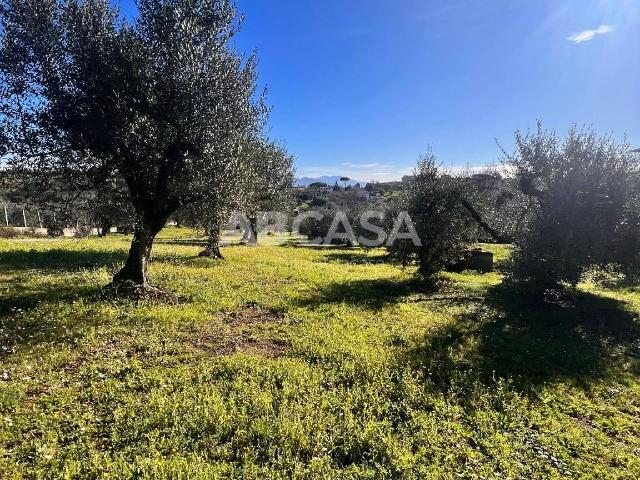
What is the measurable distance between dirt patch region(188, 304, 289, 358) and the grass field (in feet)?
0.23

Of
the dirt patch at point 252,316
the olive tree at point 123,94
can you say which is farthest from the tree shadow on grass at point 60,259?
the dirt patch at point 252,316

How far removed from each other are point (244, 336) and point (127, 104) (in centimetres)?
833

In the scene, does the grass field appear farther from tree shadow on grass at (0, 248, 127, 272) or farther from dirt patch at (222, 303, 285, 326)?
tree shadow on grass at (0, 248, 127, 272)

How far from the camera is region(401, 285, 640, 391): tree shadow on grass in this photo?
31.0 feet

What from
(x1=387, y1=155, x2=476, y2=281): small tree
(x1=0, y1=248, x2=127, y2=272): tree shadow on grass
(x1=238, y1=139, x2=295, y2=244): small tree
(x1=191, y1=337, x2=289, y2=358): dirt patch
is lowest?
(x1=191, y1=337, x2=289, y2=358): dirt patch

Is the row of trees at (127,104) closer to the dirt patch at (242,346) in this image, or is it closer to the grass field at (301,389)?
the grass field at (301,389)

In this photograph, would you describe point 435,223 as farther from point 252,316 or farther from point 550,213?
point 252,316

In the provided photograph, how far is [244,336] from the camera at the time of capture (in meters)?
10.7

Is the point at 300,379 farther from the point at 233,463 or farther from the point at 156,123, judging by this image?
the point at 156,123

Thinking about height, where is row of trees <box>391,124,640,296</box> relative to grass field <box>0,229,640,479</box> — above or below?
above

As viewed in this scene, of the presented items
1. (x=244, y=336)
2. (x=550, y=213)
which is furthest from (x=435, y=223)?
(x=244, y=336)

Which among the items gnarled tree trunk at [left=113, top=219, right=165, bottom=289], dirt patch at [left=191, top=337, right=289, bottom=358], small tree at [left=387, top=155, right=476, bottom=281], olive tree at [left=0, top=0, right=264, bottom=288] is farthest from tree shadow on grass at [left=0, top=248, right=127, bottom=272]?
small tree at [left=387, top=155, right=476, bottom=281]

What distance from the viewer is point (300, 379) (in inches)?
311

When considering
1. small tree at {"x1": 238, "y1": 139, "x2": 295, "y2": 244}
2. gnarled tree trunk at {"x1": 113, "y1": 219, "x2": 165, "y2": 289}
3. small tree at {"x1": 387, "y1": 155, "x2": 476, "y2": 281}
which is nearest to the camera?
gnarled tree trunk at {"x1": 113, "y1": 219, "x2": 165, "y2": 289}
